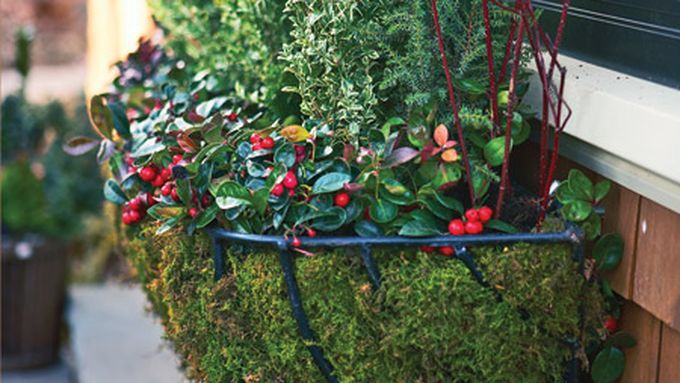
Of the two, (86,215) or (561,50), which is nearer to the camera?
(561,50)

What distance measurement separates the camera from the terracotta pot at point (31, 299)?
Result: 4590mm

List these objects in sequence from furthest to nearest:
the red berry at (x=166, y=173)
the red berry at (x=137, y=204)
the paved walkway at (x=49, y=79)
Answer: the paved walkway at (x=49, y=79) → the red berry at (x=137, y=204) → the red berry at (x=166, y=173)

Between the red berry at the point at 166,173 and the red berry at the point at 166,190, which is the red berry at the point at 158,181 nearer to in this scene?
the red berry at the point at 166,173

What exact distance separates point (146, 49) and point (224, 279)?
46.8 inches

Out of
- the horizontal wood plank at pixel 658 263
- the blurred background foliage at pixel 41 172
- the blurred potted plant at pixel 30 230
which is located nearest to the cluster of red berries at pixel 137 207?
the horizontal wood plank at pixel 658 263

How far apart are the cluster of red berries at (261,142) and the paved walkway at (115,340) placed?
1.34 meters

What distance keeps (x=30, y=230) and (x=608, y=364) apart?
140 inches

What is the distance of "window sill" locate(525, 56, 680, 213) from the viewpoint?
4.56 ft

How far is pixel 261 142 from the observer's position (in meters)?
1.65

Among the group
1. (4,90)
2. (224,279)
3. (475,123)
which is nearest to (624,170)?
(475,123)

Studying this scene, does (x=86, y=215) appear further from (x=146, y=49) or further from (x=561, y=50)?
(x=561, y=50)

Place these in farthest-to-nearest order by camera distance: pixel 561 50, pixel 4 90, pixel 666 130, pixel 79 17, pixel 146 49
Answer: pixel 79 17
pixel 4 90
pixel 146 49
pixel 561 50
pixel 666 130

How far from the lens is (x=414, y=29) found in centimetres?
160

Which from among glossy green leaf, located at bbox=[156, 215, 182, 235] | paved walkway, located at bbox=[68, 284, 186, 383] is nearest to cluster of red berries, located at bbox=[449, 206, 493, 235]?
glossy green leaf, located at bbox=[156, 215, 182, 235]
